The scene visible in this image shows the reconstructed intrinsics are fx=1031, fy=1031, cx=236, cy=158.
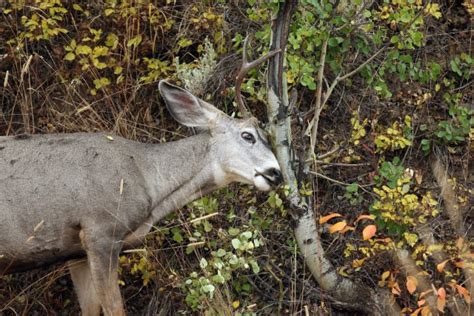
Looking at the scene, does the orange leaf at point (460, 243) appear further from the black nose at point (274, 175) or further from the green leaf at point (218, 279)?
the green leaf at point (218, 279)

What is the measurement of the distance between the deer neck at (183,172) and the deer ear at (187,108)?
17 centimetres

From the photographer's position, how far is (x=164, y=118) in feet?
31.6

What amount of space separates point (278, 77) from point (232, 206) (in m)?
1.38

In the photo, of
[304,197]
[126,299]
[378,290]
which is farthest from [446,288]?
[126,299]

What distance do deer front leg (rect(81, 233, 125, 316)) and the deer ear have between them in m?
1.27

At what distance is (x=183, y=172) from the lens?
8.04 meters

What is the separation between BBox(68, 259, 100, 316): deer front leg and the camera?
8.05 meters

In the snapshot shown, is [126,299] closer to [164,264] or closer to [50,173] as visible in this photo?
[164,264]

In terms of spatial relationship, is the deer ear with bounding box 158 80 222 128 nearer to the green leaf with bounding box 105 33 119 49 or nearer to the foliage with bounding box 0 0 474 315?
the foliage with bounding box 0 0 474 315

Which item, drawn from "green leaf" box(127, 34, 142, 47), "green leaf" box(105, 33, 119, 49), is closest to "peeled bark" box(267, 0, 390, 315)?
"green leaf" box(127, 34, 142, 47)

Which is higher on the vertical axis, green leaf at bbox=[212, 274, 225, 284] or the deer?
the deer

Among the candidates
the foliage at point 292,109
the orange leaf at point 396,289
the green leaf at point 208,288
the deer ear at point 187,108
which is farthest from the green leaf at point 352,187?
the green leaf at point 208,288

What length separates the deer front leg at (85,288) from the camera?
26.4ft

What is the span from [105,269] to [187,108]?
1.53 meters
